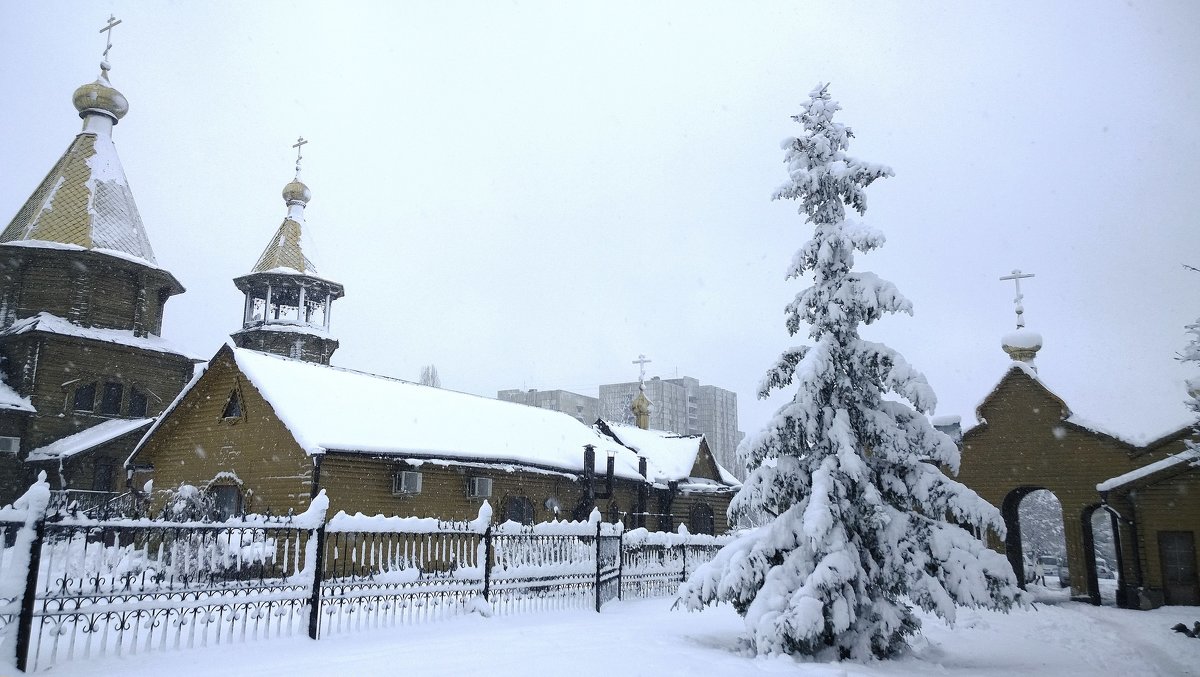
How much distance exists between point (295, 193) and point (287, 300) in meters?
5.63

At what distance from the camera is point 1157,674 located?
966 centimetres

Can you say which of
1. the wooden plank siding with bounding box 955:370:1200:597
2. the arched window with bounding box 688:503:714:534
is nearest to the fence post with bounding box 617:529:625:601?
the wooden plank siding with bounding box 955:370:1200:597

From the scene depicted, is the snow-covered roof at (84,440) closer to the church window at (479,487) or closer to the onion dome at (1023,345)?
the church window at (479,487)

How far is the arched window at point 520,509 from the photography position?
946 inches

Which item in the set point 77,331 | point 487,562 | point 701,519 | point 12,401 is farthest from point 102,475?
point 487,562

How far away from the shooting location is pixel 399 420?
881 inches

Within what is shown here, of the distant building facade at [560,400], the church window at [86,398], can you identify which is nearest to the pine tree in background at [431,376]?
the distant building facade at [560,400]

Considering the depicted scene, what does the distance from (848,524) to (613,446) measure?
72.6 ft

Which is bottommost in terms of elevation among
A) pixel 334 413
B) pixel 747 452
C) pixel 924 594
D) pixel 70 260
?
pixel 924 594

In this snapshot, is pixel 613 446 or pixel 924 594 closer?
pixel 924 594

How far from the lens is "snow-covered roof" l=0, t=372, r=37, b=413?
2875cm

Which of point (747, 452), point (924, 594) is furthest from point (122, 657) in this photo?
point (924, 594)

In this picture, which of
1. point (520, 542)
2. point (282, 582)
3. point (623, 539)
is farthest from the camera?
point (623, 539)

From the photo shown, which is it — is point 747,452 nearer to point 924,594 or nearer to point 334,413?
point 924,594
